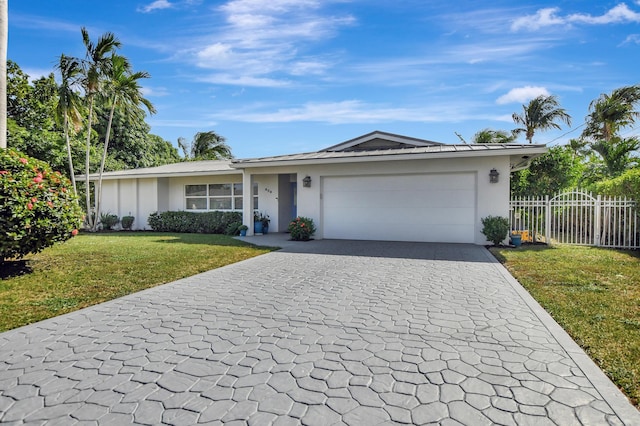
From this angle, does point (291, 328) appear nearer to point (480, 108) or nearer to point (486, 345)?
point (486, 345)

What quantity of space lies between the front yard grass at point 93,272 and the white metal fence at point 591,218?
8.72m

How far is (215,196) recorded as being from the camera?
1772 cm

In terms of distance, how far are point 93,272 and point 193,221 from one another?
9946 millimetres

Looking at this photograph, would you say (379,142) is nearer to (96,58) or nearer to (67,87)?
(96,58)

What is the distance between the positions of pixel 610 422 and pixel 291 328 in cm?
283

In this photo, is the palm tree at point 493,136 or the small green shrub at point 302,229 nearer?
the small green shrub at point 302,229

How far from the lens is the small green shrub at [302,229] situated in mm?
12789

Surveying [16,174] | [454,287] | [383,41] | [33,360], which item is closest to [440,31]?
[383,41]

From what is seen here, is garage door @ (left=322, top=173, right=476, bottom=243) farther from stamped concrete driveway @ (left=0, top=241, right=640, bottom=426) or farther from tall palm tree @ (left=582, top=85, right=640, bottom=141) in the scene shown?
tall palm tree @ (left=582, top=85, right=640, bottom=141)

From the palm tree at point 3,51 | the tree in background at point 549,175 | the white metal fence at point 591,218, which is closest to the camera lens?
the palm tree at point 3,51

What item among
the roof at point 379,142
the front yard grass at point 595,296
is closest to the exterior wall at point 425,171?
the roof at point 379,142

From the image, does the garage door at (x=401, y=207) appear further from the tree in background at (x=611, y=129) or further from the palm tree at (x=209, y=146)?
the palm tree at (x=209, y=146)

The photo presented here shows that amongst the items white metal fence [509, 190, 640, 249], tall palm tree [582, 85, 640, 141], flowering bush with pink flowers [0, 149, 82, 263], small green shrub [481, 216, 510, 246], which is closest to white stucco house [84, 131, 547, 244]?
small green shrub [481, 216, 510, 246]

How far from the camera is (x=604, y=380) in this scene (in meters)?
2.92
